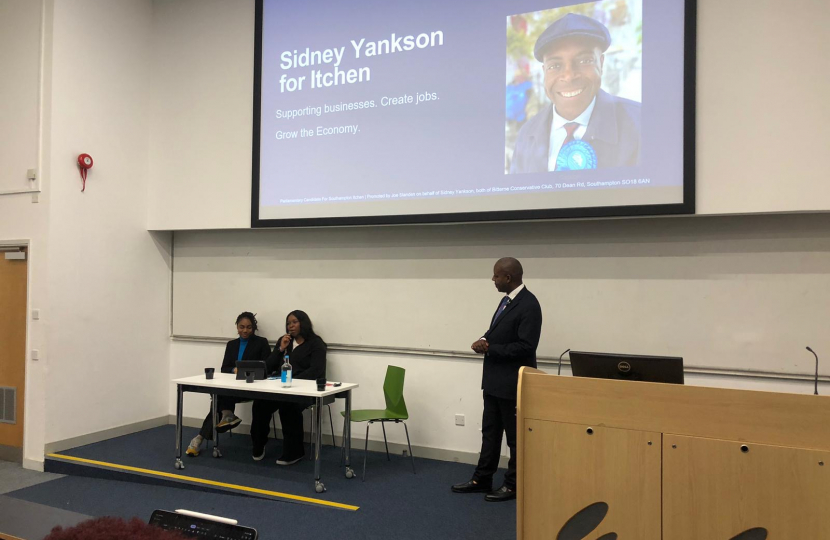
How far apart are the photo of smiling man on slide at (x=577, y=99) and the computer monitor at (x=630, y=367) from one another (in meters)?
1.99

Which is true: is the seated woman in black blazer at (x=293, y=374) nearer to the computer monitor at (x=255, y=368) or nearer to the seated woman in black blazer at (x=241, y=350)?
the seated woman in black blazer at (x=241, y=350)

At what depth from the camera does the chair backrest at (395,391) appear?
4.38 metres

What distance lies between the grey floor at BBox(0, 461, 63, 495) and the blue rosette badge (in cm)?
461

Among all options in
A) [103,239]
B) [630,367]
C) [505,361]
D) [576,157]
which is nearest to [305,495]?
[505,361]

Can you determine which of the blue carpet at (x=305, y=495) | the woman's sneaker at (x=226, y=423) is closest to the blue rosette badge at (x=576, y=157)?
the blue carpet at (x=305, y=495)

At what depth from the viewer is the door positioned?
4.82 metres

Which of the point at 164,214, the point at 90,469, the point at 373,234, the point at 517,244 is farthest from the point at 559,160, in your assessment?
the point at 90,469

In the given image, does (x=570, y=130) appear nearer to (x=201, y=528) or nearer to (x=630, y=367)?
(x=630, y=367)

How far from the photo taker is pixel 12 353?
4887 millimetres

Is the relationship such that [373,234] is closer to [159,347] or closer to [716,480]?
[159,347]

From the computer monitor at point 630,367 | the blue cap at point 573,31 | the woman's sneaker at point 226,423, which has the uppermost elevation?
the blue cap at point 573,31

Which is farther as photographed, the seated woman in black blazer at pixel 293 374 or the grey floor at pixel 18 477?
the seated woman in black blazer at pixel 293 374

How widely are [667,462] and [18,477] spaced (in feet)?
15.9

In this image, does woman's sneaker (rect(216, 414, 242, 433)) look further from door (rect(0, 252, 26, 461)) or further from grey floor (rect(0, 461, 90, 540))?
grey floor (rect(0, 461, 90, 540))
